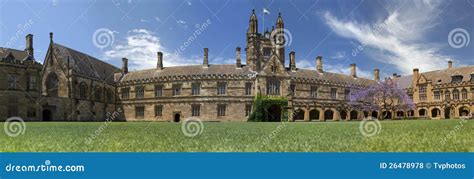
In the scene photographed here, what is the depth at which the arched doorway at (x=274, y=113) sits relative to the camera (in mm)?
37719

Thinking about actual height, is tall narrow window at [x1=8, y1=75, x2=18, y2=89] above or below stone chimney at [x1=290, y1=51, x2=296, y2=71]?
below

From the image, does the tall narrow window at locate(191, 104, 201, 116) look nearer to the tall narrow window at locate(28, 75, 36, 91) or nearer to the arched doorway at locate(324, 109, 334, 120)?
the tall narrow window at locate(28, 75, 36, 91)

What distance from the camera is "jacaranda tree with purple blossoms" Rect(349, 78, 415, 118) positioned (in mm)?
41438

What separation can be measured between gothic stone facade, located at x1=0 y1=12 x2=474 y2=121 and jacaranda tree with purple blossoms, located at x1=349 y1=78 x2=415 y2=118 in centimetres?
130

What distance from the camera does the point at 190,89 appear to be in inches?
1674

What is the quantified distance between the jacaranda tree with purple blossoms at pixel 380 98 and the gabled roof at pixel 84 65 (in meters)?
34.4

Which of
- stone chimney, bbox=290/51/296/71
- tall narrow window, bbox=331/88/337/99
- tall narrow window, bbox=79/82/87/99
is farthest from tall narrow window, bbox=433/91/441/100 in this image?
tall narrow window, bbox=79/82/87/99

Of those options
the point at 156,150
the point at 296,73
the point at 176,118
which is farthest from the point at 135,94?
the point at 156,150

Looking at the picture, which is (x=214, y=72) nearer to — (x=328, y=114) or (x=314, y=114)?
(x=314, y=114)

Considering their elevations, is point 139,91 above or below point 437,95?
above

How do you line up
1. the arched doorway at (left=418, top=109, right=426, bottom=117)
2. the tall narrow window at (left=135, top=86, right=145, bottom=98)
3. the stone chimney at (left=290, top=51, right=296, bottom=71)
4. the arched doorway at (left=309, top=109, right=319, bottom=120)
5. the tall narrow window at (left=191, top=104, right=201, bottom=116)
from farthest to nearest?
the arched doorway at (left=418, top=109, right=426, bottom=117), the stone chimney at (left=290, top=51, right=296, bottom=71), the arched doorway at (left=309, top=109, right=319, bottom=120), the tall narrow window at (left=135, top=86, right=145, bottom=98), the tall narrow window at (left=191, top=104, right=201, bottom=116)

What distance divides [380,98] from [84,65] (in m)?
38.9

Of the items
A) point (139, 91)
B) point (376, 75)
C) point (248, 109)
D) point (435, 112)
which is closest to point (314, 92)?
point (248, 109)

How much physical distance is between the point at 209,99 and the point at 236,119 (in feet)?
13.7
